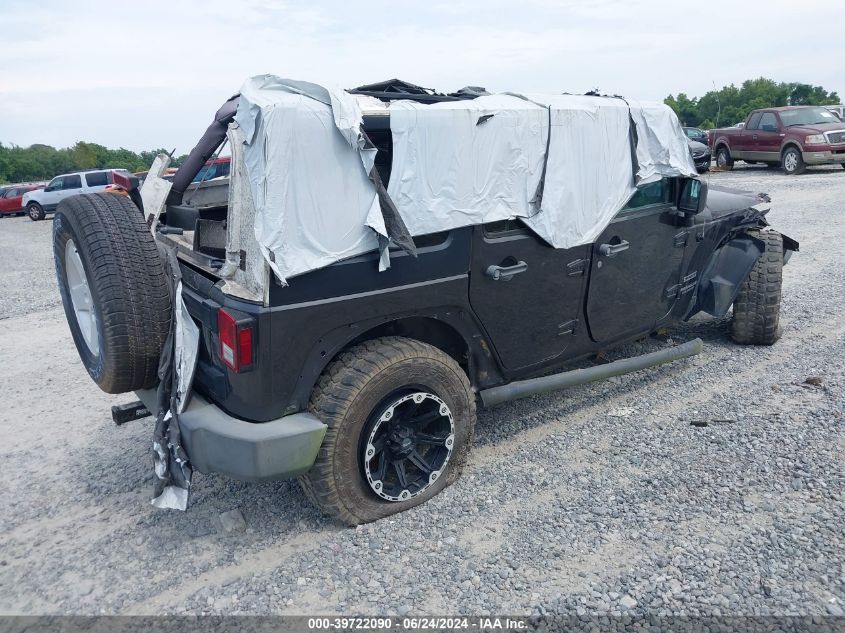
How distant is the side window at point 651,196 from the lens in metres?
4.24

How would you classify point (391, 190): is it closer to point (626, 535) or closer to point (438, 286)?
point (438, 286)

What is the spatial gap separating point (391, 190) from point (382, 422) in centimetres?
112

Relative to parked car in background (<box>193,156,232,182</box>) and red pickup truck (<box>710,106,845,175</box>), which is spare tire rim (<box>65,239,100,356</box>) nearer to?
parked car in background (<box>193,156,232,182</box>)

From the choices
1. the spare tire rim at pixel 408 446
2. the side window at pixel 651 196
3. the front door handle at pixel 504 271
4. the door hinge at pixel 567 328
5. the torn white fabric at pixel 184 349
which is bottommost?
the spare tire rim at pixel 408 446

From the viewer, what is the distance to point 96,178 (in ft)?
75.7

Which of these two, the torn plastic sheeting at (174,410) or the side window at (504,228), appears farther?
the side window at (504,228)

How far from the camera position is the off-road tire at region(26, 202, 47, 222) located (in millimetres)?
23375

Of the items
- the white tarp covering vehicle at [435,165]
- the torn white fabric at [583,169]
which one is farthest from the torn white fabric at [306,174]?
the torn white fabric at [583,169]

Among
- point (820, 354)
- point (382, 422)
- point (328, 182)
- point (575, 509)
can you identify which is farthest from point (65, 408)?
point (820, 354)

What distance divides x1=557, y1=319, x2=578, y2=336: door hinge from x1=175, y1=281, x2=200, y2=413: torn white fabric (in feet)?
6.85

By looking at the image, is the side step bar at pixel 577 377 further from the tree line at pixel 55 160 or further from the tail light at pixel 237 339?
the tree line at pixel 55 160

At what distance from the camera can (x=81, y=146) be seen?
Result: 54562mm

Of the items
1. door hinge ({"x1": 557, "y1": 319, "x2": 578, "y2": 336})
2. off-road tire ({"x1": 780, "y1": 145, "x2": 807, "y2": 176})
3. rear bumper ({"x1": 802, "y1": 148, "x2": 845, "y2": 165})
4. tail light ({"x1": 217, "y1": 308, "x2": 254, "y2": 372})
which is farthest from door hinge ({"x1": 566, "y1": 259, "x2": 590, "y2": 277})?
off-road tire ({"x1": 780, "y1": 145, "x2": 807, "y2": 176})

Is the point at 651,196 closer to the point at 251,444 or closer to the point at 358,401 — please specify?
the point at 358,401
